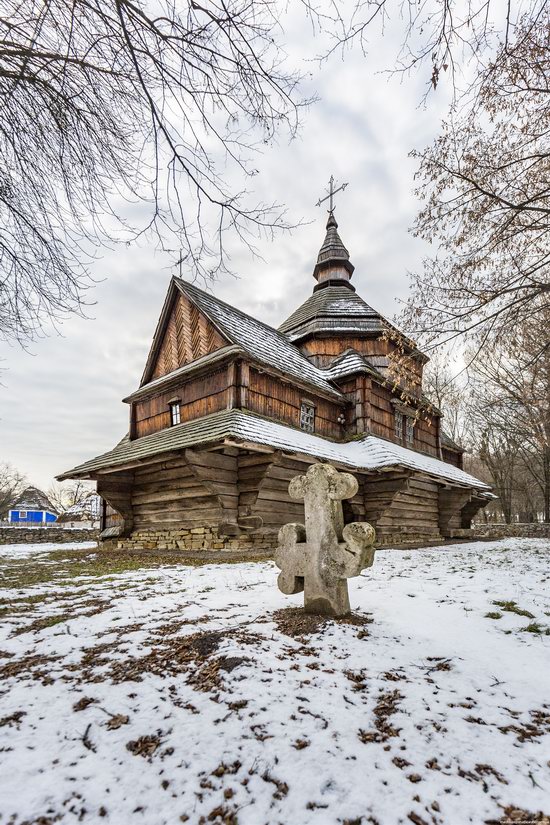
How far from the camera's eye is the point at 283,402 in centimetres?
1207

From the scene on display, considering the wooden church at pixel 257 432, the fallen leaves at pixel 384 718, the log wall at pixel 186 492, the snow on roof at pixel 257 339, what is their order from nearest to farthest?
the fallen leaves at pixel 384 718, the log wall at pixel 186 492, the wooden church at pixel 257 432, the snow on roof at pixel 257 339

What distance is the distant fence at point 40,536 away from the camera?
56.7 ft

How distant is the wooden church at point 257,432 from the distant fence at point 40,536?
411cm

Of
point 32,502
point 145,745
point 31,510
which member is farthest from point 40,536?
point 32,502

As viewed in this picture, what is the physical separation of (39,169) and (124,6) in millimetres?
A: 2149

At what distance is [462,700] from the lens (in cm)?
239

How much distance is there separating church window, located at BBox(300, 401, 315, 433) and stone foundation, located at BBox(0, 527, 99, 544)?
12.7 m

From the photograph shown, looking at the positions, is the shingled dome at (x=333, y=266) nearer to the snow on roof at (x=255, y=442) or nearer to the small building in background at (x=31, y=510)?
the snow on roof at (x=255, y=442)

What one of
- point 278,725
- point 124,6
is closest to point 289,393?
point 124,6

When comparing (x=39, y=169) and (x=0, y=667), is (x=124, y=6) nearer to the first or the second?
(x=39, y=169)

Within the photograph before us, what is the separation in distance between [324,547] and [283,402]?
8297mm

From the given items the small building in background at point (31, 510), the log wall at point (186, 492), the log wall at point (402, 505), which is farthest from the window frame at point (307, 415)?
the small building in background at point (31, 510)

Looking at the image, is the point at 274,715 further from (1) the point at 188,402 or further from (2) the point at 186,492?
(1) the point at 188,402

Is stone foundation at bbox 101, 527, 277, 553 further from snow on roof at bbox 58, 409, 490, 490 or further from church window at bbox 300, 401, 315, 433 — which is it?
church window at bbox 300, 401, 315, 433
